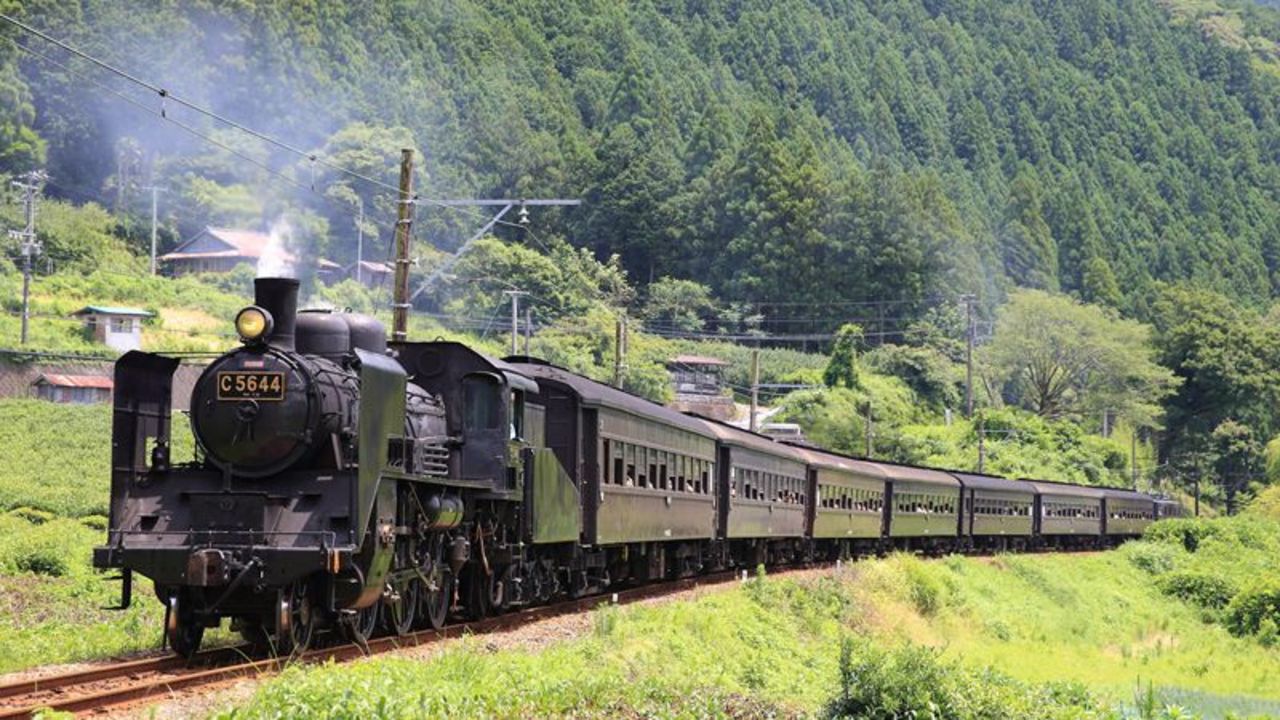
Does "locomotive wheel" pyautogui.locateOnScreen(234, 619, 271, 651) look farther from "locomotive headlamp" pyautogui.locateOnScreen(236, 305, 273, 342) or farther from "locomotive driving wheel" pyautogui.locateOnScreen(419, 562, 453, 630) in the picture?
"locomotive headlamp" pyautogui.locateOnScreen(236, 305, 273, 342)

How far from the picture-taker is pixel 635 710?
44.9 feet

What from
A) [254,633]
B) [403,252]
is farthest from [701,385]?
[254,633]

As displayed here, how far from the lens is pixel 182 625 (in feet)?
A: 47.9

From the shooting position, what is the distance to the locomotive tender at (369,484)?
1445 centimetres

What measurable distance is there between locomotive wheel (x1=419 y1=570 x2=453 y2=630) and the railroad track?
155mm

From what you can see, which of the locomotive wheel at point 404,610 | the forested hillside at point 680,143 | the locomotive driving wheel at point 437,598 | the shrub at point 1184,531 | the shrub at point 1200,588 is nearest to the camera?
the locomotive wheel at point 404,610

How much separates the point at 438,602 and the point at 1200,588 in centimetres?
4001

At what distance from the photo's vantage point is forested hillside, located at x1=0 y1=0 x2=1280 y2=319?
308ft

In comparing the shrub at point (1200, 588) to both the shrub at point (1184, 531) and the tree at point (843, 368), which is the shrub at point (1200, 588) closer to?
the shrub at point (1184, 531)

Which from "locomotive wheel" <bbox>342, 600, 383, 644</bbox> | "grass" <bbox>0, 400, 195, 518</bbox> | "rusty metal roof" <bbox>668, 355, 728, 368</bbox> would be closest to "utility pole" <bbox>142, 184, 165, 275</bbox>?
"rusty metal roof" <bbox>668, 355, 728, 368</bbox>

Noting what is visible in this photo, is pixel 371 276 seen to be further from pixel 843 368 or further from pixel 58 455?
pixel 58 455

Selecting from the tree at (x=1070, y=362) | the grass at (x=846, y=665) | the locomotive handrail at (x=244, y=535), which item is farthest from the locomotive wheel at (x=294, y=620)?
the tree at (x=1070, y=362)

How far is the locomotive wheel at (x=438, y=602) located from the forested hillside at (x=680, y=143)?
215 feet

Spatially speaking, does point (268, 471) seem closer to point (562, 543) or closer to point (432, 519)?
point (432, 519)
